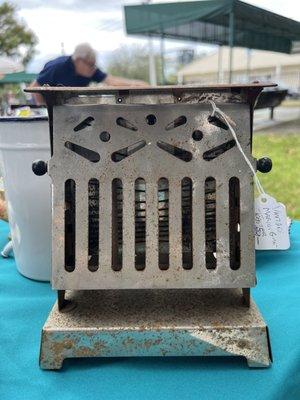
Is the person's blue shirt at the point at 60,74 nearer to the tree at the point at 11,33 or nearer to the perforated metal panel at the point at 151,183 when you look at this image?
the perforated metal panel at the point at 151,183

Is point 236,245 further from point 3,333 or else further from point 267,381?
point 3,333

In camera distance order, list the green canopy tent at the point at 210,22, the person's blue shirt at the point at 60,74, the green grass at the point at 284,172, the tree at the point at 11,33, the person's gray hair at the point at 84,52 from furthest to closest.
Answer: the tree at the point at 11,33
the green canopy tent at the point at 210,22
the green grass at the point at 284,172
the person's gray hair at the point at 84,52
the person's blue shirt at the point at 60,74

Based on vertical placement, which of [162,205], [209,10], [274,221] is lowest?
[274,221]

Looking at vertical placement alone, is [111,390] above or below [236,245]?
below

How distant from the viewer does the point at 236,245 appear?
79 cm

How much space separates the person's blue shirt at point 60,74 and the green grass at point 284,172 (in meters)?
1.12

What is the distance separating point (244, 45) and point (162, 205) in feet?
43.2

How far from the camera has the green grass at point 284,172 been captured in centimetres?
384

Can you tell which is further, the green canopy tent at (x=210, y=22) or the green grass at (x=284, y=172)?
the green canopy tent at (x=210, y=22)

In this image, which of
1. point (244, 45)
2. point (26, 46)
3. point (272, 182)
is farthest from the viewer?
point (26, 46)

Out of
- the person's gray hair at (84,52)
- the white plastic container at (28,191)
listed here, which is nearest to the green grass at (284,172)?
the person's gray hair at (84,52)

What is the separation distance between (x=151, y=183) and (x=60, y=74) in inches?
86.2

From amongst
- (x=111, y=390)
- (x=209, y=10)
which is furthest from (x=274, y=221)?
(x=209, y=10)

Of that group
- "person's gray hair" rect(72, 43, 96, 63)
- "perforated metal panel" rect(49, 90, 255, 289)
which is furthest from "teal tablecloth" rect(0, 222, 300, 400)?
"person's gray hair" rect(72, 43, 96, 63)
